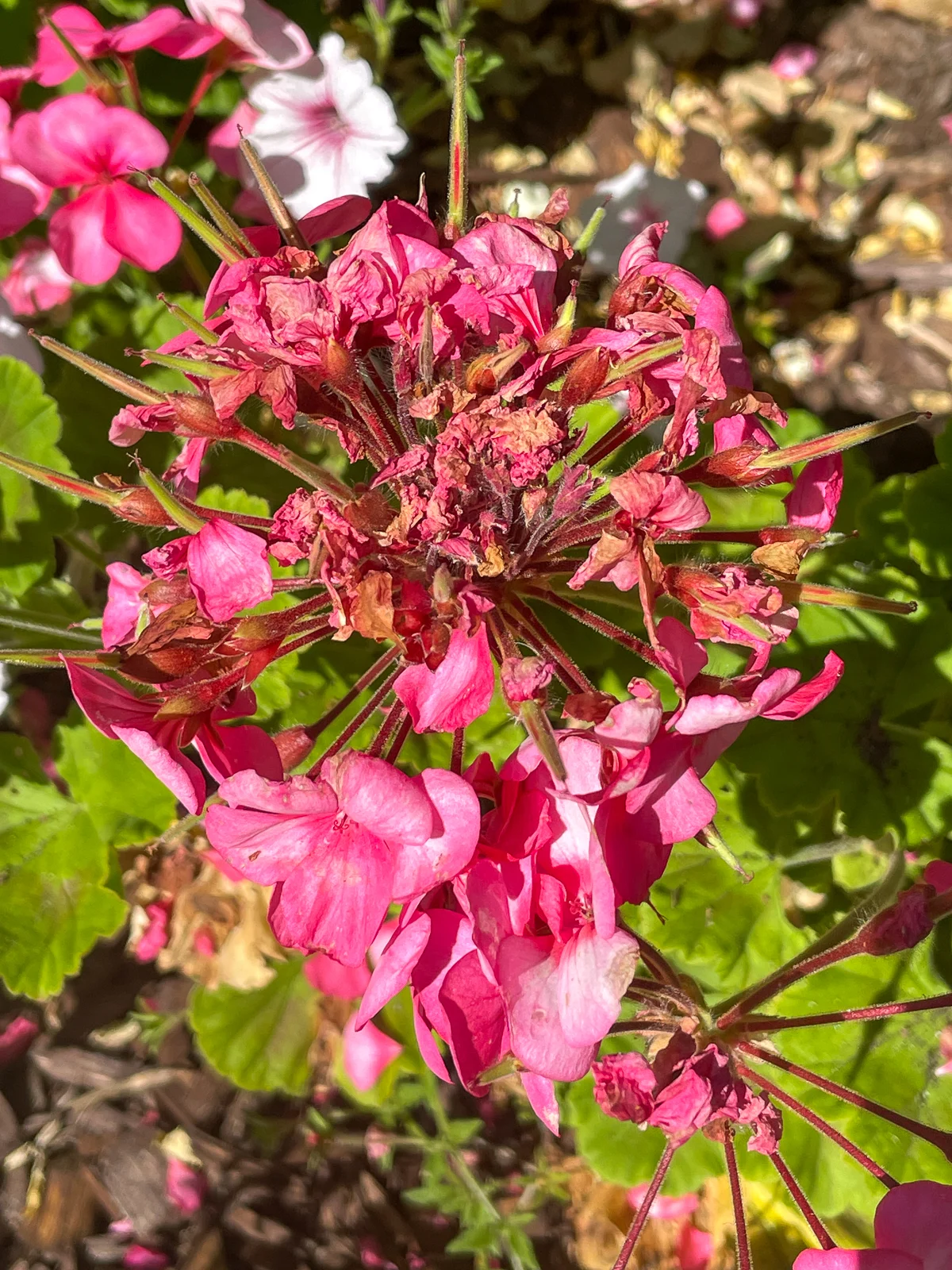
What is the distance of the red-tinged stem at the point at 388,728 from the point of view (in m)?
1.18

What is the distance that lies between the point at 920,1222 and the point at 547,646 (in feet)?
2.69

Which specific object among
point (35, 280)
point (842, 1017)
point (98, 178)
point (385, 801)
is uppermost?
point (98, 178)

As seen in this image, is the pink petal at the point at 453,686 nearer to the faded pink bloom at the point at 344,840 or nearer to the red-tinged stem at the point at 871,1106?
the faded pink bloom at the point at 344,840

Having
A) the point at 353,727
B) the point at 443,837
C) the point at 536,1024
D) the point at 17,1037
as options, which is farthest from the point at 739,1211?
the point at 17,1037

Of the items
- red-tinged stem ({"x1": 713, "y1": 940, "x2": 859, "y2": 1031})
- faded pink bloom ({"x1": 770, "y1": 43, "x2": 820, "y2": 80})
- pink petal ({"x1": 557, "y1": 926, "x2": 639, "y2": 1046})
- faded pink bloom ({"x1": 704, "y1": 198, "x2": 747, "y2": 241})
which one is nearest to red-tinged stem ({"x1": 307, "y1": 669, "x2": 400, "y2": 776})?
pink petal ({"x1": 557, "y1": 926, "x2": 639, "y2": 1046})

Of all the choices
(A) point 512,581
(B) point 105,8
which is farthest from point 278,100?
(A) point 512,581

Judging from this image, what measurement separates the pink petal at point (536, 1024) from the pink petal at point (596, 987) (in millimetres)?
10

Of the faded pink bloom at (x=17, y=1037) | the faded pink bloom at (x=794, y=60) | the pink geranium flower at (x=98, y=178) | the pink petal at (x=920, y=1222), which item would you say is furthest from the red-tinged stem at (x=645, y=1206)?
the faded pink bloom at (x=794, y=60)

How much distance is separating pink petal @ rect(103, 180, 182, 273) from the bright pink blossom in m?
0.97

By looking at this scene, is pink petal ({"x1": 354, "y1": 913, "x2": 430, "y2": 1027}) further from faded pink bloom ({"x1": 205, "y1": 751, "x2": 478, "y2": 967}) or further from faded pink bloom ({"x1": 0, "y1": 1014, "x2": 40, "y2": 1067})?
faded pink bloom ({"x1": 0, "y1": 1014, "x2": 40, "y2": 1067})

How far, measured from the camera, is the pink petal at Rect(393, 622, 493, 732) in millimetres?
1095

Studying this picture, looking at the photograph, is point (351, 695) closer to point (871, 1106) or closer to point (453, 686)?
point (453, 686)

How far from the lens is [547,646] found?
1.28 meters

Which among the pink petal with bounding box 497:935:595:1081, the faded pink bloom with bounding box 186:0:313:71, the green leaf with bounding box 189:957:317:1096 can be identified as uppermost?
the faded pink bloom with bounding box 186:0:313:71
